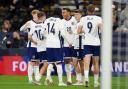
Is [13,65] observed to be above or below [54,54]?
below

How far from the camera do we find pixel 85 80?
15172 millimetres

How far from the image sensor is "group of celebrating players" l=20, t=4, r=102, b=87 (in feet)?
50.3

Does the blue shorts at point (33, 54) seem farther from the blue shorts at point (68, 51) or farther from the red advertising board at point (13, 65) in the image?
the red advertising board at point (13, 65)

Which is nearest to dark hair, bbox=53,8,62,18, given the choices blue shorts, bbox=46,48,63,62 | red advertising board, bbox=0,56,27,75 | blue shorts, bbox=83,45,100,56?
red advertising board, bbox=0,56,27,75

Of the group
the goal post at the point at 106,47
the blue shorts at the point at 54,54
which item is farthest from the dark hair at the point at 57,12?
the goal post at the point at 106,47

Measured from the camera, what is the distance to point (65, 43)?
16438mm

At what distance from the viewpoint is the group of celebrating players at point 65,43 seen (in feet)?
50.3

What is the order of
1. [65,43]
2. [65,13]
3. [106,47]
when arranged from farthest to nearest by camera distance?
[65,43], [65,13], [106,47]

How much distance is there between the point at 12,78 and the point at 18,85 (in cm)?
269

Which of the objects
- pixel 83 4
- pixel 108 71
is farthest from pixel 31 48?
pixel 108 71

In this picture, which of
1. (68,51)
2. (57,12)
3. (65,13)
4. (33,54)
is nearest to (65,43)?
(68,51)

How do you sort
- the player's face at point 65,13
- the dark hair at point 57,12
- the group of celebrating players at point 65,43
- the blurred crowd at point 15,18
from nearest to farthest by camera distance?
the group of celebrating players at point 65,43
the player's face at point 65,13
the blurred crowd at point 15,18
the dark hair at point 57,12

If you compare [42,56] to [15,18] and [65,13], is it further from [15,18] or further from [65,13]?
[15,18]

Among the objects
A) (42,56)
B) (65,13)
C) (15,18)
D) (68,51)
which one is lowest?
(42,56)
